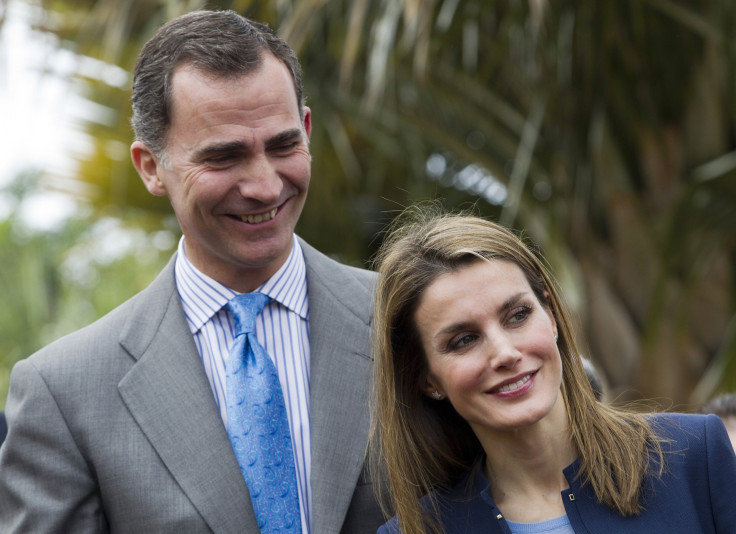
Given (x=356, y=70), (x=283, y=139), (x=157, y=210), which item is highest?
(x=356, y=70)

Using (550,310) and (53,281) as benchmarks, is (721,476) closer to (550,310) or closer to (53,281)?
(550,310)

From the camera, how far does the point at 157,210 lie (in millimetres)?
5891

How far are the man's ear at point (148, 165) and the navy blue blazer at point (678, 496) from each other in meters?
0.96

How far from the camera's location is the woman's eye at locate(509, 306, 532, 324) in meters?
1.88

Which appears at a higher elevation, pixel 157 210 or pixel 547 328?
pixel 547 328

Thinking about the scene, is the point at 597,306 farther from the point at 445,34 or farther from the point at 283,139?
the point at 283,139

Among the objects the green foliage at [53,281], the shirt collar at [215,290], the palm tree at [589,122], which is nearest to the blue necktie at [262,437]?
the shirt collar at [215,290]

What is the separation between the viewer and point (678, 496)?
5.94ft

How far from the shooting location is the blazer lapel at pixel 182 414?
196 cm

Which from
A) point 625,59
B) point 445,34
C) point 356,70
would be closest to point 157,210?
point 356,70

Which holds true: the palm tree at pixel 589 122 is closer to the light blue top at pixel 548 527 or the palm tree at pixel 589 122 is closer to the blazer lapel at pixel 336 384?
the blazer lapel at pixel 336 384

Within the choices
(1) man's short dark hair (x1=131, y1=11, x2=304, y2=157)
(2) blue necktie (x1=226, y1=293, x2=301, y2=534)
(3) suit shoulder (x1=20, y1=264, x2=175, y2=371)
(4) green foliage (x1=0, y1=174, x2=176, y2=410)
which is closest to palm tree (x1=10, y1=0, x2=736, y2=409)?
(1) man's short dark hair (x1=131, y1=11, x2=304, y2=157)

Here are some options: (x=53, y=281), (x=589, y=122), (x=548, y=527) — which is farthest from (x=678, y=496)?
(x=53, y=281)

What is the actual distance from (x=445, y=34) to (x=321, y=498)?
243 centimetres
